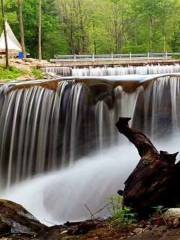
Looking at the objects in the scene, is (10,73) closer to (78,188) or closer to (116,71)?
(116,71)

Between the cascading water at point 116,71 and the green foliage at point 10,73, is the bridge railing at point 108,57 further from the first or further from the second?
the green foliage at point 10,73

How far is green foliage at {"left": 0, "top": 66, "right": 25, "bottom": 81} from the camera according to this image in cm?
2615

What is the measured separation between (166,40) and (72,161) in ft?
144

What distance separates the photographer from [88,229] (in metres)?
6.24

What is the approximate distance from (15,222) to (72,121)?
7.26 metres

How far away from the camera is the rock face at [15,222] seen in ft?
23.4

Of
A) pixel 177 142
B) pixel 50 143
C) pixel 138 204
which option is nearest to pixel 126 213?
pixel 138 204

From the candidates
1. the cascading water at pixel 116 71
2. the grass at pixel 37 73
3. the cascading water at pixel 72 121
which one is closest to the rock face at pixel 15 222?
the cascading water at pixel 72 121

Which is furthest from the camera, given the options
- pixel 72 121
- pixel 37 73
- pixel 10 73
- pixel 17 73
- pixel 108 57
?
pixel 108 57

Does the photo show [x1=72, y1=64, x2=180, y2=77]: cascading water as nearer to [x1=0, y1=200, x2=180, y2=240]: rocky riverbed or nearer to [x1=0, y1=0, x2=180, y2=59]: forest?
[x1=0, y1=0, x2=180, y2=59]: forest

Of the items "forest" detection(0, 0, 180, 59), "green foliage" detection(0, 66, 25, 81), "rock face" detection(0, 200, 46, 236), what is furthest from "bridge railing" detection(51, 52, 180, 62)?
"rock face" detection(0, 200, 46, 236)

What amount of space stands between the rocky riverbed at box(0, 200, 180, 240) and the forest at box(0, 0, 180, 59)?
151ft

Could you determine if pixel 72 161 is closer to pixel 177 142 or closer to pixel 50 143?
pixel 50 143

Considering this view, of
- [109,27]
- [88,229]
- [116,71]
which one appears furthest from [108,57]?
[88,229]
